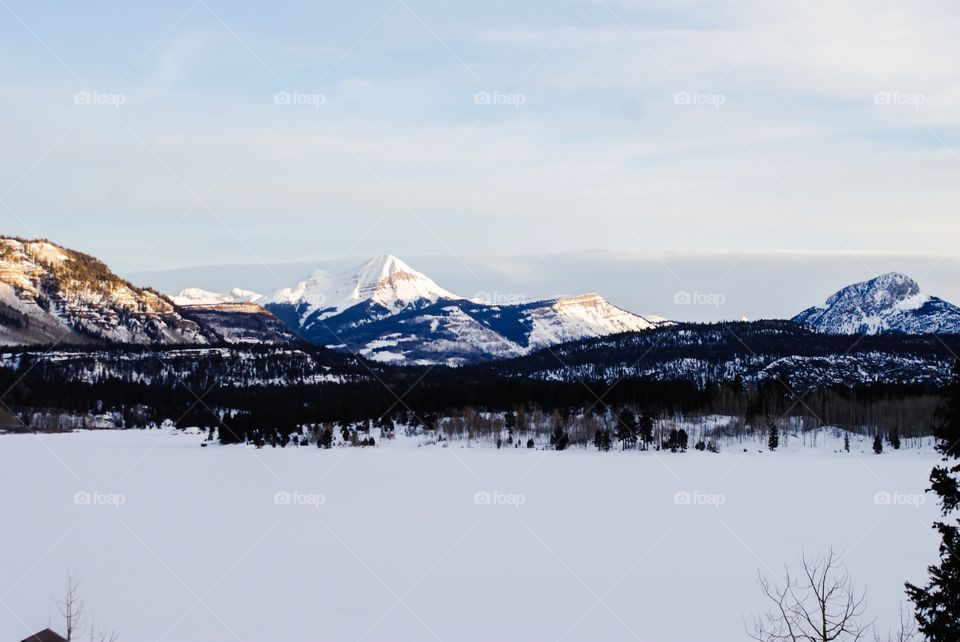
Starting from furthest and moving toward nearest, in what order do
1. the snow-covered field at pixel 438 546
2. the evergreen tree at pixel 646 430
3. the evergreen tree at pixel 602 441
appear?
the evergreen tree at pixel 602 441 → the evergreen tree at pixel 646 430 → the snow-covered field at pixel 438 546

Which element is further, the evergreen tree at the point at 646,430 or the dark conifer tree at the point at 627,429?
the dark conifer tree at the point at 627,429

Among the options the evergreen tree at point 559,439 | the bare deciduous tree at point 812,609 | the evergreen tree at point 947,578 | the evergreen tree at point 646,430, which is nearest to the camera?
the evergreen tree at point 947,578

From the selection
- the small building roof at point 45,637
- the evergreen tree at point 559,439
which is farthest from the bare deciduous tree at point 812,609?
the evergreen tree at point 559,439

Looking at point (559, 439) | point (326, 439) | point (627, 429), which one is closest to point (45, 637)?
point (559, 439)

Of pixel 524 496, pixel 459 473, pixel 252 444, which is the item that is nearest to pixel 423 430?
pixel 252 444

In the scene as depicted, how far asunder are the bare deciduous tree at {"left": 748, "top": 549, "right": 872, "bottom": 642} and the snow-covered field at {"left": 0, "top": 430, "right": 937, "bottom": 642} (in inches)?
34.2

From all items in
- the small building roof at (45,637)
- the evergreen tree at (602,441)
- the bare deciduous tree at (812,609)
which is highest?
the evergreen tree at (602,441)

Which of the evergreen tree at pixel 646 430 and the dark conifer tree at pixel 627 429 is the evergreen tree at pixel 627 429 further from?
the evergreen tree at pixel 646 430

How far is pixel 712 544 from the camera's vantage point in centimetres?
4288

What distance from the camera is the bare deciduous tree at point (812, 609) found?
24.3 meters

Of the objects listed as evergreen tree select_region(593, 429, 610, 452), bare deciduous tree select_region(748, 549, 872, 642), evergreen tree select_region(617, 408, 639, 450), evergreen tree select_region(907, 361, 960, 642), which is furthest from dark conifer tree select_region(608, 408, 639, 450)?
evergreen tree select_region(907, 361, 960, 642)

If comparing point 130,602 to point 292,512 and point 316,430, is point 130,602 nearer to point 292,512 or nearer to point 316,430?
point 292,512

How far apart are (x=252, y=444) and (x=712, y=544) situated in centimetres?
9385

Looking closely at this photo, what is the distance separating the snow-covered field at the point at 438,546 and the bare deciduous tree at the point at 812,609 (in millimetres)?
870
